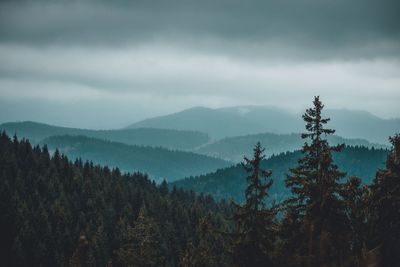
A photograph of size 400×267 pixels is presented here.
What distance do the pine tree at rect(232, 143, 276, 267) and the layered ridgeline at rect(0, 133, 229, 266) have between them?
52265 mm

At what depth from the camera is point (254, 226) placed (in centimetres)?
2941

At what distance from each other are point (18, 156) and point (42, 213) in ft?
194

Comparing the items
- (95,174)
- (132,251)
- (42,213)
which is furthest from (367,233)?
(95,174)

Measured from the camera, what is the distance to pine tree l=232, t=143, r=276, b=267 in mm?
29031

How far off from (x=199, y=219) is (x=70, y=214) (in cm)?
6262

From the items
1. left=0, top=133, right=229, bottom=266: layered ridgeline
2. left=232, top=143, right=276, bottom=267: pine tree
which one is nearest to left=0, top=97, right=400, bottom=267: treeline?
left=232, top=143, right=276, bottom=267: pine tree

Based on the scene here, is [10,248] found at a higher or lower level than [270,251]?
lower

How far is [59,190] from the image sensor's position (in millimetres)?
144375

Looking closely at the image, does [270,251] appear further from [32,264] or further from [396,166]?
[32,264]

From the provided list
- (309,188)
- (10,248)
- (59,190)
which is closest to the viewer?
(309,188)

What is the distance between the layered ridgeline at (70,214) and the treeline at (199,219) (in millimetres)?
309

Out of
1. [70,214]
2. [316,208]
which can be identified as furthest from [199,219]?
[70,214]

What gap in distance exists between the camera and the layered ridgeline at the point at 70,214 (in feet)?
350

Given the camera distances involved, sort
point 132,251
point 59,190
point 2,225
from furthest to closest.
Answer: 1. point 59,190
2. point 2,225
3. point 132,251
